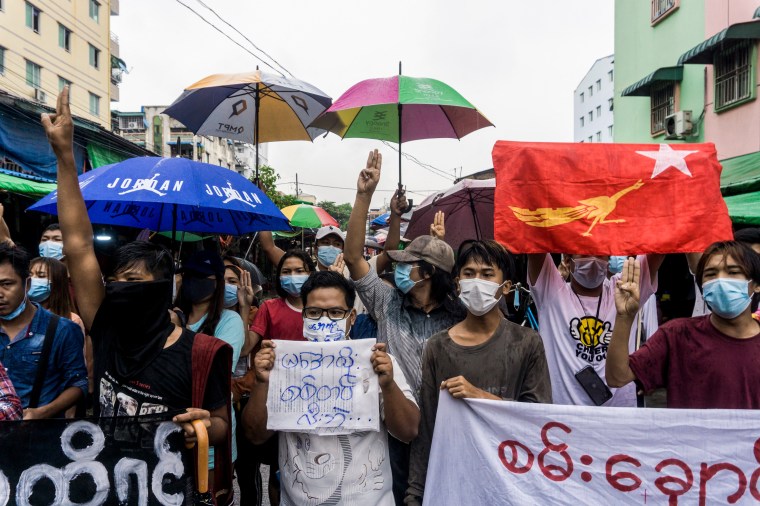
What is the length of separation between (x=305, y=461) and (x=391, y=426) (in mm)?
368

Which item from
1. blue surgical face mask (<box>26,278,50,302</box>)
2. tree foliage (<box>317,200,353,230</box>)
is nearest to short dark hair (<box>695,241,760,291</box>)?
blue surgical face mask (<box>26,278,50,302</box>)

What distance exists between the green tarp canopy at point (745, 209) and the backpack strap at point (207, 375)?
5.92 m

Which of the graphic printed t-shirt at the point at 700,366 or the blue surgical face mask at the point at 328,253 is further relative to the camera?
the blue surgical face mask at the point at 328,253

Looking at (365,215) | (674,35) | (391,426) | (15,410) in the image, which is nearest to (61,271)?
(15,410)

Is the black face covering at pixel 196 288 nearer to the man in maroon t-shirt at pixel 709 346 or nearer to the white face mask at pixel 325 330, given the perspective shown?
the white face mask at pixel 325 330

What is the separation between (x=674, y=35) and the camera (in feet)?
46.8

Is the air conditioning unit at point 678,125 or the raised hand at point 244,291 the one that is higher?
the air conditioning unit at point 678,125

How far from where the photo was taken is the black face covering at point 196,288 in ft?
10.8

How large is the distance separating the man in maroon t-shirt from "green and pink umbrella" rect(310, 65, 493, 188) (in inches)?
96.9

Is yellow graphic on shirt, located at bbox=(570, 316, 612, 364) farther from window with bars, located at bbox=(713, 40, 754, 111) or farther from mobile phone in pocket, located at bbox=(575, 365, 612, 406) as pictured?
window with bars, located at bbox=(713, 40, 754, 111)

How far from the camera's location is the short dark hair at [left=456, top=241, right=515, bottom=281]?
2775 millimetres

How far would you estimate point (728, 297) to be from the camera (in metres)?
2.56

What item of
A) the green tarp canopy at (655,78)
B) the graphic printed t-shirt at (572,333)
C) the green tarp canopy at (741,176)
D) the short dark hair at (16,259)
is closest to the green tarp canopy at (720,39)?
the green tarp canopy at (655,78)

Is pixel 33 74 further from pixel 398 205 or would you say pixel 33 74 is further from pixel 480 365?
pixel 480 365
